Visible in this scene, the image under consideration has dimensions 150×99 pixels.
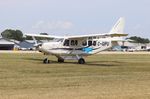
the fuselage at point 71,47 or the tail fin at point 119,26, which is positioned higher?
the tail fin at point 119,26

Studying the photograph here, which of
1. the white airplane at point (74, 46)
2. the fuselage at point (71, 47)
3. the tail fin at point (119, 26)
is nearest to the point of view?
the white airplane at point (74, 46)

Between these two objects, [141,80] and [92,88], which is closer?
[92,88]

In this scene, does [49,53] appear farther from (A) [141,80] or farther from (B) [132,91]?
(B) [132,91]

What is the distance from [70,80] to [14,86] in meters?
3.35

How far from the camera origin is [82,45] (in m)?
37.2

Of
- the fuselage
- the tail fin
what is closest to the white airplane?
the fuselage

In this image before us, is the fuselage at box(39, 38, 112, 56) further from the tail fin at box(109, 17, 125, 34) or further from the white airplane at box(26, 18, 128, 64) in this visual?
the tail fin at box(109, 17, 125, 34)

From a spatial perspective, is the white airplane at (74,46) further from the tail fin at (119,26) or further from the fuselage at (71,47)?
the tail fin at (119,26)

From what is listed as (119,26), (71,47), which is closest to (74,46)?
(71,47)

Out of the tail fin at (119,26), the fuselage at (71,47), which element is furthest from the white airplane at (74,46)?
the tail fin at (119,26)

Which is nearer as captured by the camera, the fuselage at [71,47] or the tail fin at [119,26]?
the fuselage at [71,47]

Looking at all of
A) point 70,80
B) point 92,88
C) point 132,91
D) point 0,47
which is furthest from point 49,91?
point 0,47

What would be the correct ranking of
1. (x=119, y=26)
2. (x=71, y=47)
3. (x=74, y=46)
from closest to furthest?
(x=71, y=47) < (x=74, y=46) < (x=119, y=26)

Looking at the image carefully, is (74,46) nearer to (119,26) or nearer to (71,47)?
(71,47)
